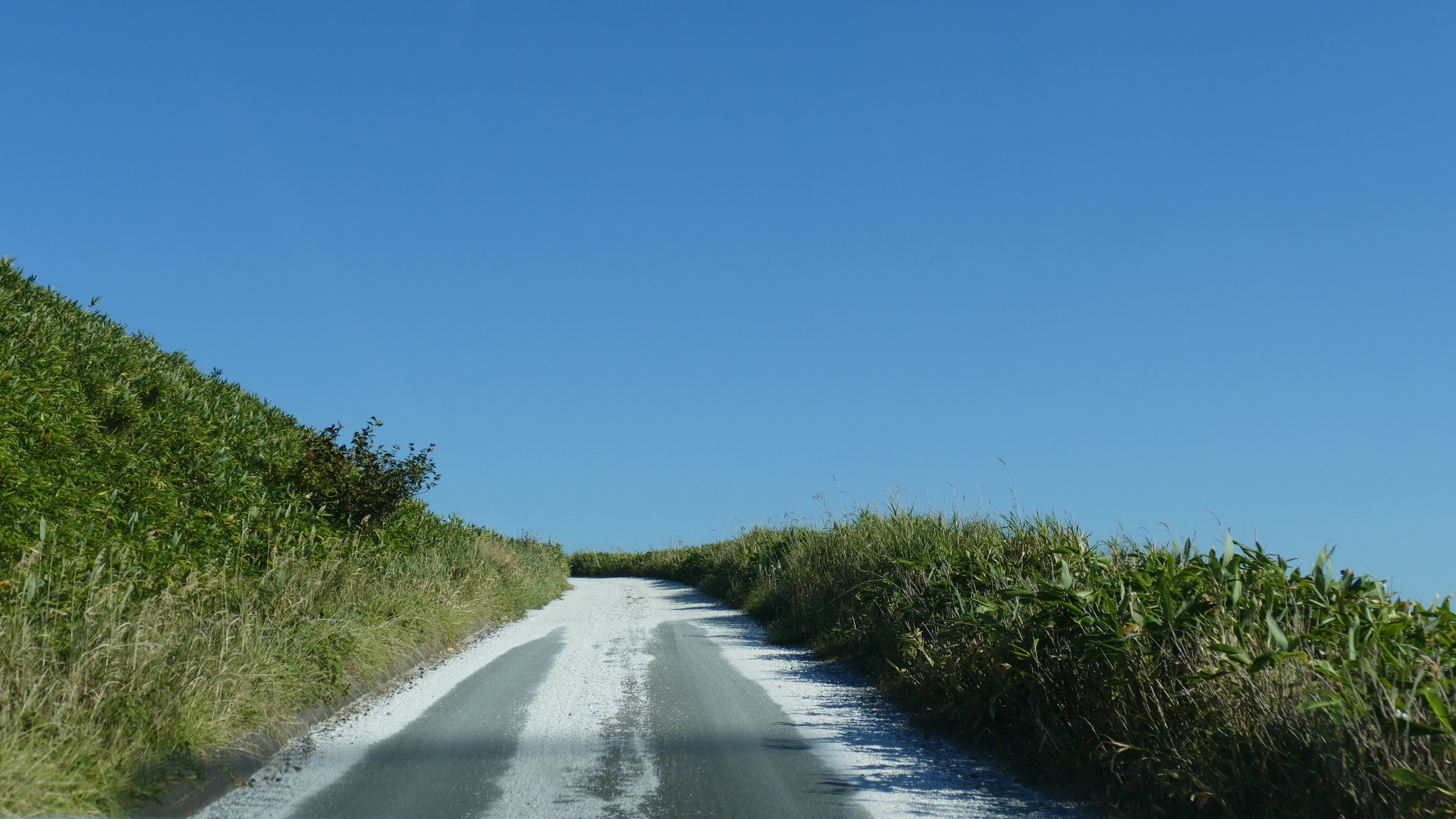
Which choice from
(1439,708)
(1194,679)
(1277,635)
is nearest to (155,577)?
(1194,679)

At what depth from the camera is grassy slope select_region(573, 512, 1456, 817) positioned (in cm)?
376

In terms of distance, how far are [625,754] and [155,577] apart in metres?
5.69

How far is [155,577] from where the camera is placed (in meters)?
8.23

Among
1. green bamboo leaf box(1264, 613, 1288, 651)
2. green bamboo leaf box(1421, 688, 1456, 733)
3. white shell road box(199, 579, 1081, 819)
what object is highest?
green bamboo leaf box(1264, 613, 1288, 651)

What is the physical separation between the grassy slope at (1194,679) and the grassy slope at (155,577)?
5164mm

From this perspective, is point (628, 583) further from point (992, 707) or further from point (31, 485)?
point (992, 707)

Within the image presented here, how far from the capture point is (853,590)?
441 inches

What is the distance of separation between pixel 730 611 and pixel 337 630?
10.0 metres

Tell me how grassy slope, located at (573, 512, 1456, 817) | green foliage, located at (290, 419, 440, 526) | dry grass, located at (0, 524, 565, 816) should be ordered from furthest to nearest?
green foliage, located at (290, 419, 440, 526) → dry grass, located at (0, 524, 565, 816) → grassy slope, located at (573, 512, 1456, 817)

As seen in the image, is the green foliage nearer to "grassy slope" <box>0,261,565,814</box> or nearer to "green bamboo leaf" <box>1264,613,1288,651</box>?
"grassy slope" <box>0,261,565,814</box>

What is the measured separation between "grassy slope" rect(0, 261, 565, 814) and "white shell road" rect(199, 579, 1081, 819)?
58 cm

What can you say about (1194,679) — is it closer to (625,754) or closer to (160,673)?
(625,754)

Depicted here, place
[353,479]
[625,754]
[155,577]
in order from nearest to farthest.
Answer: [625,754] → [155,577] → [353,479]

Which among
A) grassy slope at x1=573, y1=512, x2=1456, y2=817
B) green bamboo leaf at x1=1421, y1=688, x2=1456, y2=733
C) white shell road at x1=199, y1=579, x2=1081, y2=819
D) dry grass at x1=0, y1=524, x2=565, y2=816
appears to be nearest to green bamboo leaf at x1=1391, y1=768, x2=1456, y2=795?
grassy slope at x1=573, y1=512, x2=1456, y2=817
